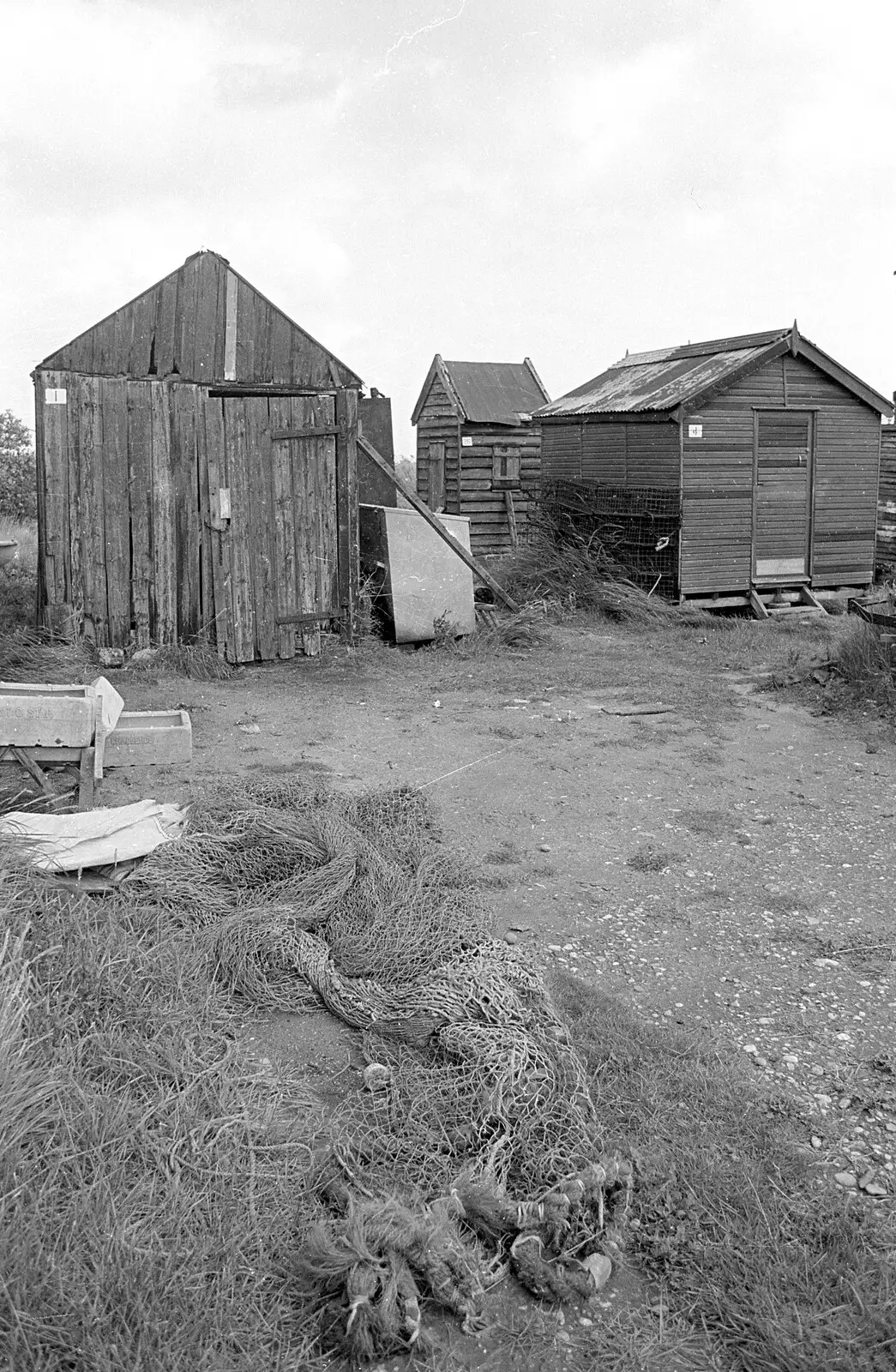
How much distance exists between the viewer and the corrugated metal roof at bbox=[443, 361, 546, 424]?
2291cm

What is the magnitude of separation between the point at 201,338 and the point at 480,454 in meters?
11.9

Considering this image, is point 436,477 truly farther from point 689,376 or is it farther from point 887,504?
point 887,504

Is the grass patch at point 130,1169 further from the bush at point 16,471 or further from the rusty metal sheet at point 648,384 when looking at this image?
the bush at point 16,471

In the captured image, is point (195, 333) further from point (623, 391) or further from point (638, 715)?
point (623, 391)

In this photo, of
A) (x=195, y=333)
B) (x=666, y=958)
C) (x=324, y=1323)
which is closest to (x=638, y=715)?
(x=666, y=958)

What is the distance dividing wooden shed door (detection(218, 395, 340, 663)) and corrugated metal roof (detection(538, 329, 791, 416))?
503 centimetres

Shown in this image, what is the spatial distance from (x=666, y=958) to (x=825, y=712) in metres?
5.41

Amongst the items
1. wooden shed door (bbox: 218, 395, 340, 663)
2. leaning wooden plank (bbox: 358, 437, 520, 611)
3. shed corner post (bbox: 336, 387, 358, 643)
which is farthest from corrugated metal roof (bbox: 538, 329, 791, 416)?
wooden shed door (bbox: 218, 395, 340, 663)

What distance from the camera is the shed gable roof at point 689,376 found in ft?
49.2

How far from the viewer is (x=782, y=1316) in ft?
9.36

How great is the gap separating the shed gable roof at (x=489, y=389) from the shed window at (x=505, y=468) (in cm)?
63

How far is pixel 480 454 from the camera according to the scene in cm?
2298

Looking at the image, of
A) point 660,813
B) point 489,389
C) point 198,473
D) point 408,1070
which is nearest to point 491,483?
point 489,389

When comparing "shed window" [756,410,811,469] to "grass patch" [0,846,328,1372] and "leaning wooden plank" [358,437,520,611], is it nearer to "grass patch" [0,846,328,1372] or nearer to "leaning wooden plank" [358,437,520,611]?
"leaning wooden plank" [358,437,520,611]
